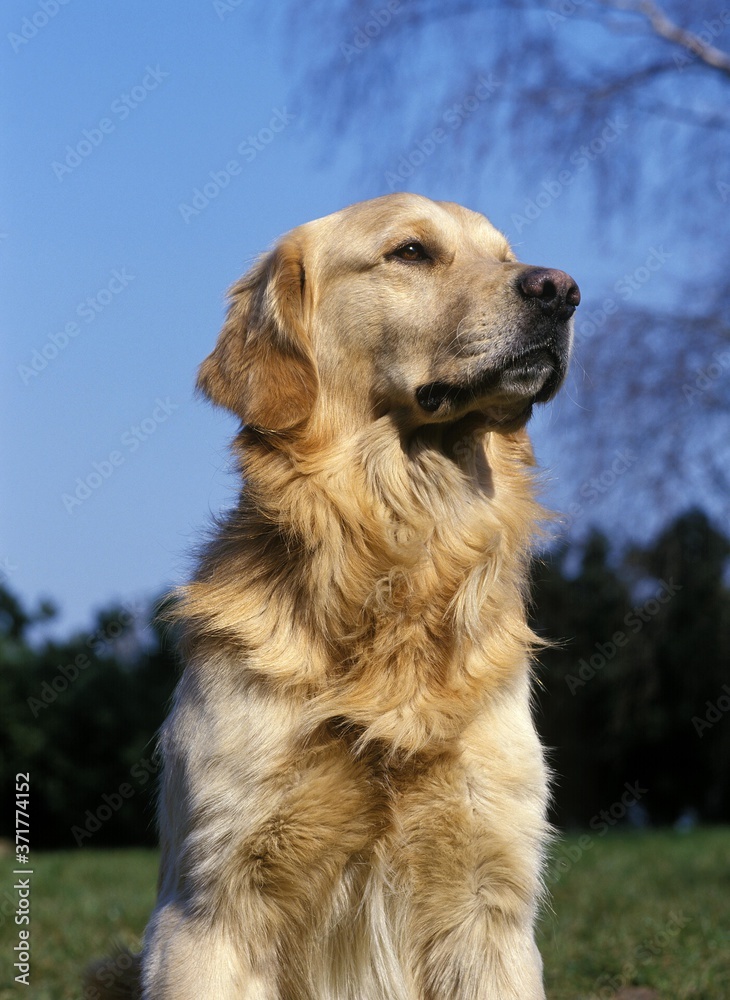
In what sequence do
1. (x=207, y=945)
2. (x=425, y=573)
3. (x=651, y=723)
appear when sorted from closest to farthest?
(x=207, y=945) < (x=425, y=573) < (x=651, y=723)

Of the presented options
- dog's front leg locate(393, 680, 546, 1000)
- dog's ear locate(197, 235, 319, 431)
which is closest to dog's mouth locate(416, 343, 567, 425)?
dog's ear locate(197, 235, 319, 431)

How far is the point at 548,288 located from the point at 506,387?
1.08 ft

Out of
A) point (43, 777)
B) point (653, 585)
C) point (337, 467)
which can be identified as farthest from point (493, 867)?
point (43, 777)

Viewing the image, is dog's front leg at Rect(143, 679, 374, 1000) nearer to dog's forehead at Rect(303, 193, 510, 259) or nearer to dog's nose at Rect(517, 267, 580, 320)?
dog's nose at Rect(517, 267, 580, 320)

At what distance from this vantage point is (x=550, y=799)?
3.36 metres

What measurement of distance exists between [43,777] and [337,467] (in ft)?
51.3

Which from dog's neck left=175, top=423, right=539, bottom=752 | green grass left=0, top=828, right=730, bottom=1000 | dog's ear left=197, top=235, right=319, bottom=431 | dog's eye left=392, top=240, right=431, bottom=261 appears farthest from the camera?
green grass left=0, top=828, right=730, bottom=1000

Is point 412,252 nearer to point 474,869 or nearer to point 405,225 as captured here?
point 405,225

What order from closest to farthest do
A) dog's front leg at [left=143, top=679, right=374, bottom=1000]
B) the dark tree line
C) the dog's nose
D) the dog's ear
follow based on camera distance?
1. dog's front leg at [left=143, top=679, right=374, bottom=1000]
2. the dog's nose
3. the dog's ear
4. the dark tree line

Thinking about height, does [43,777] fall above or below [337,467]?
below

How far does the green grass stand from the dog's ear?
2.63 m

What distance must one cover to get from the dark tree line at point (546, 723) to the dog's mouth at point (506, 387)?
1321 centimetres

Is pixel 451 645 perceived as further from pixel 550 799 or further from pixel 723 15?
pixel 723 15

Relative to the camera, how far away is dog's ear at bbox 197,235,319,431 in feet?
11.6
